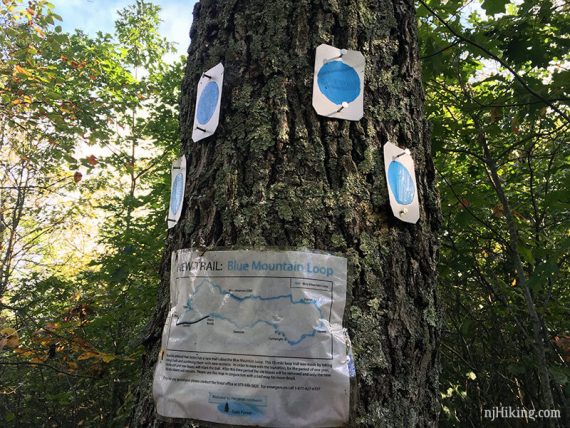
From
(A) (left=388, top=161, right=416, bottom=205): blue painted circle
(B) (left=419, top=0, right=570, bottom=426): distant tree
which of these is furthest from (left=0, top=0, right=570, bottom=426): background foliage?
(A) (left=388, top=161, right=416, bottom=205): blue painted circle

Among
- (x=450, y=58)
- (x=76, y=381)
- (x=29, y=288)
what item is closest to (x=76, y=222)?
(x=29, y=288)

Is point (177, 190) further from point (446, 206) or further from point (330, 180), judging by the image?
point (446, 206)

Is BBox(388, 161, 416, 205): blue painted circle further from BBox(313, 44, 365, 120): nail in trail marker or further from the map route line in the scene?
the map route line

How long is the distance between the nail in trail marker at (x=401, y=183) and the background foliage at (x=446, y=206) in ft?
1.72

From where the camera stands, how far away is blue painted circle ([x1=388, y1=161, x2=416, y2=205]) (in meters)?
0.89

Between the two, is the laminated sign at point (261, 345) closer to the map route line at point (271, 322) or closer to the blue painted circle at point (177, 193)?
the map route line at point (271, 322)

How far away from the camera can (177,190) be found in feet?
3.34

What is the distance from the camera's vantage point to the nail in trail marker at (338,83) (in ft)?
2.96

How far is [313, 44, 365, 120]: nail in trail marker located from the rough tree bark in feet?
0.06

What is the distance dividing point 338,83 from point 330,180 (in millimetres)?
246

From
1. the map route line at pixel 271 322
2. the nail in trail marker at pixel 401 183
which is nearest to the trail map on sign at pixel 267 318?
the map route line at pixel 271 322

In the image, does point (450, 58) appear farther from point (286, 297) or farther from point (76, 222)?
point (76, 222)

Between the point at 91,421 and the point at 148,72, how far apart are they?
5.60 m

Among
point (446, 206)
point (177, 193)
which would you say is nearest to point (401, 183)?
point (177, 193)
